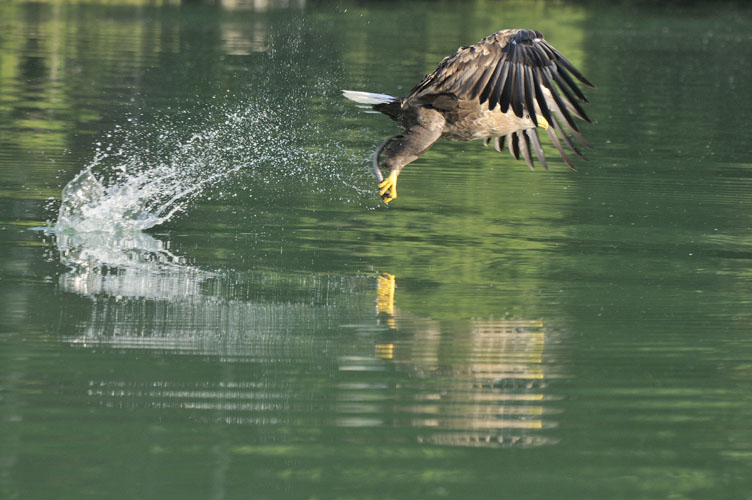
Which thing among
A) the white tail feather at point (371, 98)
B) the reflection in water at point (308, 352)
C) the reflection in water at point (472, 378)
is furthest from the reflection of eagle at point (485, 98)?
the reflection in water at point (472, 378)

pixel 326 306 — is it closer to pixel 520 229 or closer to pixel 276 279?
pixel 276 279

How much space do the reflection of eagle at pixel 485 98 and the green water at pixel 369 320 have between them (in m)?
0.84

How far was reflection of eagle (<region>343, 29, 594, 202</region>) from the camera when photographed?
27.9ft

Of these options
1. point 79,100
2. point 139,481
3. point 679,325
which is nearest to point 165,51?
point 79,100

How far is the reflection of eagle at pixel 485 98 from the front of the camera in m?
8.52

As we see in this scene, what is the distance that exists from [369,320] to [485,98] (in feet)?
6.29

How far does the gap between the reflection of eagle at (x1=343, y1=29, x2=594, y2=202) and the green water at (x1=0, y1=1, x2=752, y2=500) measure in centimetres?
84

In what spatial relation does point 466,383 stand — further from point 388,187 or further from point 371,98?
point 371,98

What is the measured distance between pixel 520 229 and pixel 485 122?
146cm

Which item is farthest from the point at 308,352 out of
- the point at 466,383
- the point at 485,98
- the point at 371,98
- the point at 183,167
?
the point at 183,167

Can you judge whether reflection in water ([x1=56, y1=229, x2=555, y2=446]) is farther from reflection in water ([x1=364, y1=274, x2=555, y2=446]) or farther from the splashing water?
the splashing water

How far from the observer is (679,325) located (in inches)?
290

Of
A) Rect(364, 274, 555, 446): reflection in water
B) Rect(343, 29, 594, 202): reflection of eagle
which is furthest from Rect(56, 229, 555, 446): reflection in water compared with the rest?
Rect(343, 29, 594, 202): reflection of eagle

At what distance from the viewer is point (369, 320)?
732cm
